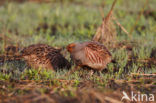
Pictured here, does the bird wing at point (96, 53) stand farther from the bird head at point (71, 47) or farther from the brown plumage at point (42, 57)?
the brown plumage at point (42, 57)

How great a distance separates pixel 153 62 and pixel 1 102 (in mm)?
3571

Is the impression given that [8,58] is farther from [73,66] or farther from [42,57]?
[73,66]

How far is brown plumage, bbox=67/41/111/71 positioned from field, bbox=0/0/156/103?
8.6 inches

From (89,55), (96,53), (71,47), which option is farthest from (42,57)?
(96,53)

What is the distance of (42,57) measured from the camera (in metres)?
5.05

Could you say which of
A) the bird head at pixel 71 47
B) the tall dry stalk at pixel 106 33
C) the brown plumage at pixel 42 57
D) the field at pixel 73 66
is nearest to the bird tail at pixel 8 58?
the field at pixel 73 66

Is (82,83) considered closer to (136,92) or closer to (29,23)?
(136,92)

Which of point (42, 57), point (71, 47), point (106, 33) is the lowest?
point (42, 57)

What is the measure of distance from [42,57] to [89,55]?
0.98 meters

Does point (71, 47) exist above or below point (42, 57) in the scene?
above

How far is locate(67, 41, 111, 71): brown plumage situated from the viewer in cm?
467

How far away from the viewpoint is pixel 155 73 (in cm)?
462

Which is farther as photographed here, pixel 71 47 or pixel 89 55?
pixel 71 47

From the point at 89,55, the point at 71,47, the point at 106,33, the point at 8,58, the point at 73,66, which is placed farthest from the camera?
the point at 106,33
